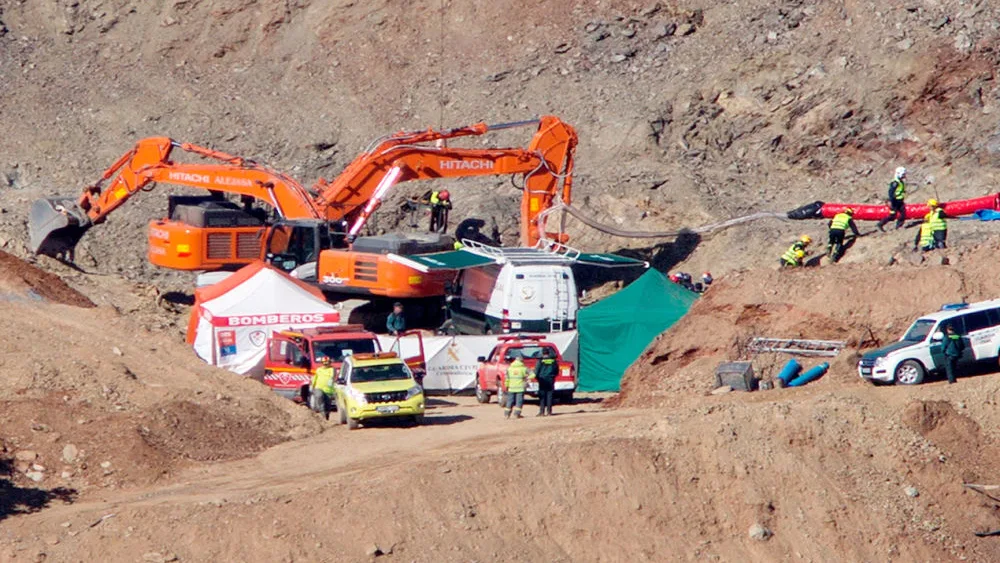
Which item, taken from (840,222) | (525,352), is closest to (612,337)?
(525,352)

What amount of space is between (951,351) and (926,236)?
708 cm

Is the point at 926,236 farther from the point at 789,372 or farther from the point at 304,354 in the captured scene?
the point at 304,354

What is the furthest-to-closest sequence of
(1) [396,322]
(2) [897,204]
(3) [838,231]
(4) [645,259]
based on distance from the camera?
(4) [645,259], (2) [897,204], (3) [838,231], (1) [396,322]

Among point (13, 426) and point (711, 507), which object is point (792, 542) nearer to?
point (711, 507)

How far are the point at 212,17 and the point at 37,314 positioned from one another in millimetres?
21717

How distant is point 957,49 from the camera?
40.4 meters

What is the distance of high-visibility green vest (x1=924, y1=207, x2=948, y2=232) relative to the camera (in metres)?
31.1

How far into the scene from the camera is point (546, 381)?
85.2ft

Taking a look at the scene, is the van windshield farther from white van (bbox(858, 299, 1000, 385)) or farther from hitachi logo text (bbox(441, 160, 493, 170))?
hitachi logo text (bbox(441, 160, 493, 170))

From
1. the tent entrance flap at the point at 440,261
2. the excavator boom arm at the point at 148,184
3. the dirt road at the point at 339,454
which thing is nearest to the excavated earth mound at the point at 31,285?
the excavator boom arm at the point at 148,184

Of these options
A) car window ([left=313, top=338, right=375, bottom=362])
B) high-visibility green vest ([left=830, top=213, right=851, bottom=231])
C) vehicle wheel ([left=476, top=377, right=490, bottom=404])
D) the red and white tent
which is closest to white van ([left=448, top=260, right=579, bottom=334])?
vehicle wheel ([left=476, top=377, right=490, bottom=404])

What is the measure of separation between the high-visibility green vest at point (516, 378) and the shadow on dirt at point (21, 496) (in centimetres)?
771

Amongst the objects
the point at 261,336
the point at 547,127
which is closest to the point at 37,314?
the point at 261,336

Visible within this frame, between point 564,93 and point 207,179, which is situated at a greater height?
point 564,93
